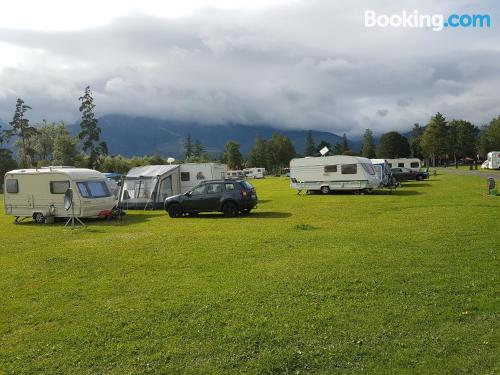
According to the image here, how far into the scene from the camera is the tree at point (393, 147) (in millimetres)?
126875

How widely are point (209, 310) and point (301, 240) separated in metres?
5.84

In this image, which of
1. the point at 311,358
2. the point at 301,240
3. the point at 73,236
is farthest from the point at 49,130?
the point at 311,358

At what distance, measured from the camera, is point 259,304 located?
21.6ft

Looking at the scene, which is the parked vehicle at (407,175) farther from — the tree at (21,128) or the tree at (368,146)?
the tree at (368,146)

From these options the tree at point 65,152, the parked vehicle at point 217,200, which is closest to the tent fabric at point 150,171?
the parked vehicle at point 217,200

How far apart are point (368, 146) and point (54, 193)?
12681 cm

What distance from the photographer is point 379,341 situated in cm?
514

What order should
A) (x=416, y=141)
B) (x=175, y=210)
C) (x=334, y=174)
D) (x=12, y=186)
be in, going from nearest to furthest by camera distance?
(x=175, y=210) → (x=12, y=186) → (x=334, y=174) → (x=416, y=141)

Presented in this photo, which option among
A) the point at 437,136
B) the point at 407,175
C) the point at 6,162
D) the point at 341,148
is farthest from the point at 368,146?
the point at 6,162

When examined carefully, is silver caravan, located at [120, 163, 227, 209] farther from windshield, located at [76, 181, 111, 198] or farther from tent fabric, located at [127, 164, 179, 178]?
windshield, located at [76, 181, 111, 198]

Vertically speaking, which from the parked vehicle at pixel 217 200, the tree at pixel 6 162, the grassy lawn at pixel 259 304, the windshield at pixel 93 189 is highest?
the tree at pixel 6 162

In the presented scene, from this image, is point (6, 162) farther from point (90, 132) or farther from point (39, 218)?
point (39, 218)

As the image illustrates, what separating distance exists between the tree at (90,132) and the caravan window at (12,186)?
5094 cm

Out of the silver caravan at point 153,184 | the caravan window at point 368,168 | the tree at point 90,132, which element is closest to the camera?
the silver caravan at point 153,184
